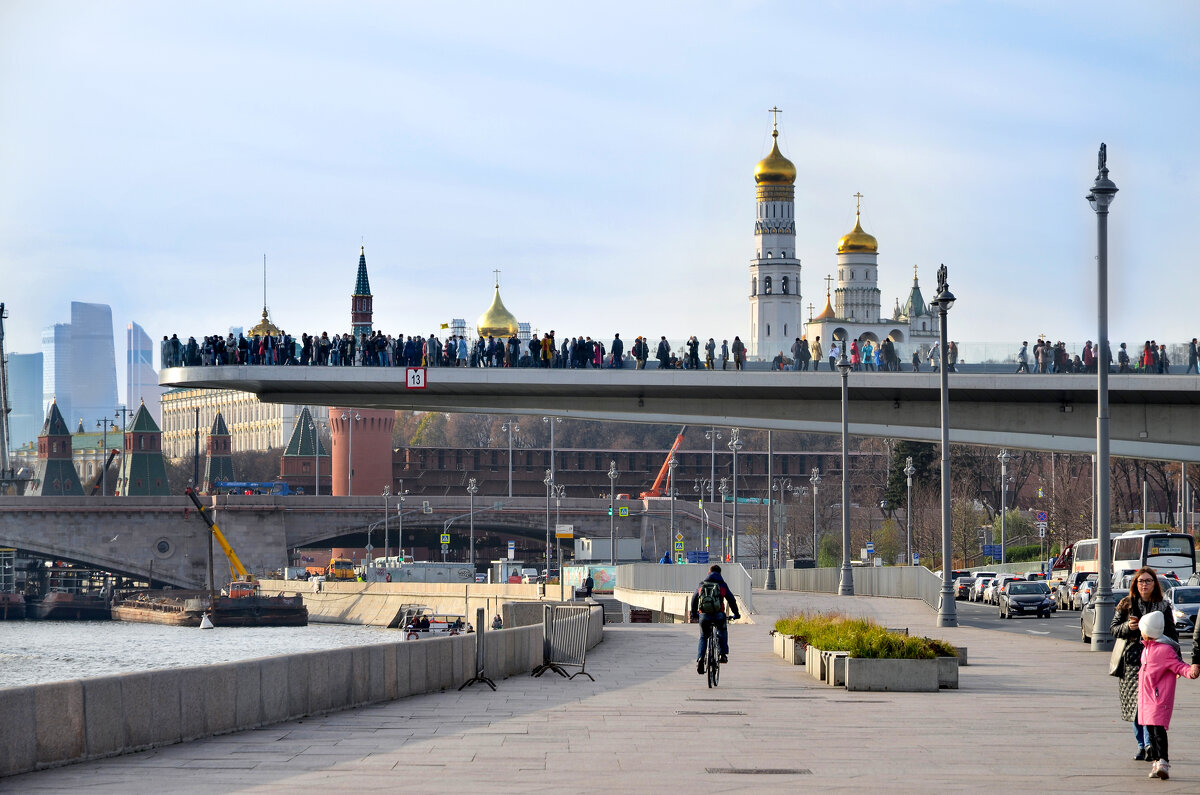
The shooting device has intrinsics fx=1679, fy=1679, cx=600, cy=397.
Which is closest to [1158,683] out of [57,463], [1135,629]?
[1135,629]

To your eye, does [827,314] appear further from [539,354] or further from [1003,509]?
[539,354]

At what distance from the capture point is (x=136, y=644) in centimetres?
8869

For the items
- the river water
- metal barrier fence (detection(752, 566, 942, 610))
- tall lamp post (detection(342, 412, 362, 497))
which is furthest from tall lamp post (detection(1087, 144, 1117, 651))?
tall lamp post (detection(342, 412, 362, 497))

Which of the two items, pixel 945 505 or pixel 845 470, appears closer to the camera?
pixel 945 505

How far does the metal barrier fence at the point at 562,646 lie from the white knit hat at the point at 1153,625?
11421mm

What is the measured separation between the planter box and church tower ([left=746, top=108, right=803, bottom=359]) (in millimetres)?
155766

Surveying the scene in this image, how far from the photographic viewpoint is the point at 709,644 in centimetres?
2164

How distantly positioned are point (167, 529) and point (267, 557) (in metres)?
7.33

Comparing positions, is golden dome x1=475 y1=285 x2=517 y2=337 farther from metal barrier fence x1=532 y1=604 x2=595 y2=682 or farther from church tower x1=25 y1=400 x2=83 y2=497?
metal barrier fence x1=532 y1=604 x2=595 y2=682

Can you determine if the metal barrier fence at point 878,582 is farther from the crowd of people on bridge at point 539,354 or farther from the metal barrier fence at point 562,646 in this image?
the metal barrier fence at point 562,646

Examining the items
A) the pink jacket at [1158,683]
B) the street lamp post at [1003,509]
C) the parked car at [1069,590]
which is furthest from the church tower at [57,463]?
the pink jacket at [1158,683]

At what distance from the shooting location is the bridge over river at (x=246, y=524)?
368 feet

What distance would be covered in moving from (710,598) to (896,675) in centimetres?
273

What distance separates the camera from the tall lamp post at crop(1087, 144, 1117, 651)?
2855cm
